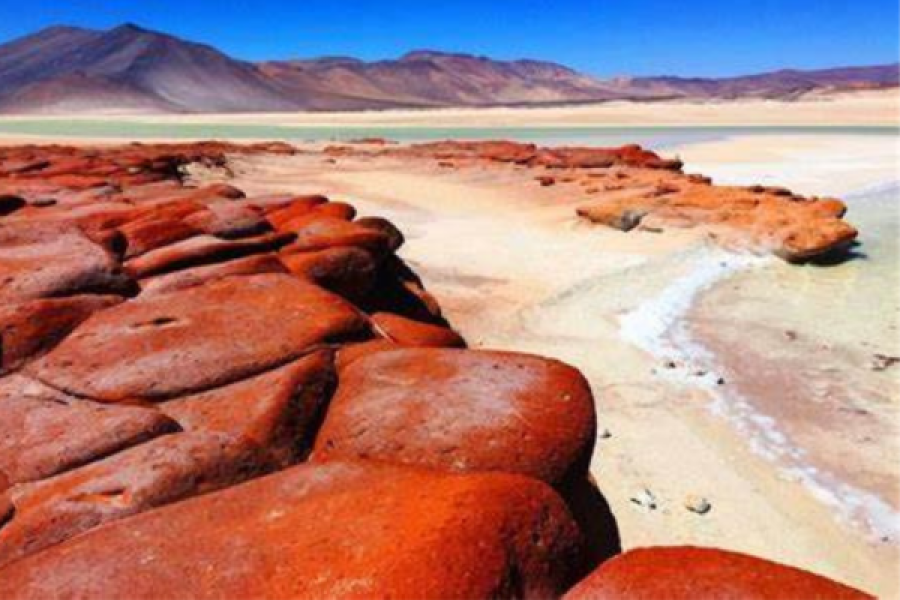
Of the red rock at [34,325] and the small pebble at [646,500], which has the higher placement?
the red rock at [34,325]

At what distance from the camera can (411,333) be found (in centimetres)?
512

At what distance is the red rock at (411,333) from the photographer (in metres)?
4.91

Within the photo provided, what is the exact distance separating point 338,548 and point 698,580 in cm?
104

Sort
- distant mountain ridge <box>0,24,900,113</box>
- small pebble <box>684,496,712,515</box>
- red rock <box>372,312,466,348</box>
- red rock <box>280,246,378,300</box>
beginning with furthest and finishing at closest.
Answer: distant mountain ridge <box>0,24,900,113</box> < red rock <box>280,246,378,300</box> < red rock <box>372,312,466,348</box> < small pebble <box>684,496,712,515</box>

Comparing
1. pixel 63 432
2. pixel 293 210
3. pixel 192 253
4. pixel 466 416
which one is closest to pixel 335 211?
pixel 293 210

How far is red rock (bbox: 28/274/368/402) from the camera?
383 centimetres

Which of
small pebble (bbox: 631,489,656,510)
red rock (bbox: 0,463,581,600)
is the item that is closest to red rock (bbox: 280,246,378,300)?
small pebble (bbox: 631,489,656,510)

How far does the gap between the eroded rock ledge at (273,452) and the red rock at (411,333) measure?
0.07ft

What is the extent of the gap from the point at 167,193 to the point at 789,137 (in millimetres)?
33109

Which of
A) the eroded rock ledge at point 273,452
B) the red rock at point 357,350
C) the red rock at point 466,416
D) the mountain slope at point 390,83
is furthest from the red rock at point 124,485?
the mountain slope at point 390,83

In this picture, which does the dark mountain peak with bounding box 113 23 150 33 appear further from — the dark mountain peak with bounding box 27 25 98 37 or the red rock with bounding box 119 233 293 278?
the red rock with bounding box 119 233 293 278

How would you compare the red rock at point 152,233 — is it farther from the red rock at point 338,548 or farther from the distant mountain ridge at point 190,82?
the distant mountain ridge at point 190,82

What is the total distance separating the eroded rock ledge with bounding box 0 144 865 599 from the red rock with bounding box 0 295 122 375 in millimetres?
11

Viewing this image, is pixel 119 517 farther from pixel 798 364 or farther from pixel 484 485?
pixel 798 364
